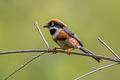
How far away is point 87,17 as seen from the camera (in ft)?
22.1

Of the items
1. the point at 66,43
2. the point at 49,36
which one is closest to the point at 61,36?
the point at 66,43

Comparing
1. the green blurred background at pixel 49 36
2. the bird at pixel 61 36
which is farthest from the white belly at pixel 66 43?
the green blurred background at pixel 49 36

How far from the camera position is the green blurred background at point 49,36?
5.87 meters

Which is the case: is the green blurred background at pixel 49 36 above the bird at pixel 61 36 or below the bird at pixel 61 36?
below

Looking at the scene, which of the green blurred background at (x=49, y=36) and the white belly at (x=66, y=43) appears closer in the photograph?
the white belly at (x=66, y=43)

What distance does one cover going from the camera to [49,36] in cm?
632

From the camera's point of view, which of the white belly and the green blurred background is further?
the green blurred background

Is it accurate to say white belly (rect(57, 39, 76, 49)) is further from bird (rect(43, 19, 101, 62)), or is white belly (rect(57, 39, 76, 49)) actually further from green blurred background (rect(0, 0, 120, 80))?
green blurred background (rect(0, 0, 120, 80))

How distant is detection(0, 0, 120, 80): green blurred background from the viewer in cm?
587

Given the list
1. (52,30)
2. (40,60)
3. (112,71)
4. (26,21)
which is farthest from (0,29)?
(52,30)

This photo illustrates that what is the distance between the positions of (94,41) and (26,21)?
1.18m

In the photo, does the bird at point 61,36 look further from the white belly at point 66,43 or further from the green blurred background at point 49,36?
the green blurred background at point 49,36

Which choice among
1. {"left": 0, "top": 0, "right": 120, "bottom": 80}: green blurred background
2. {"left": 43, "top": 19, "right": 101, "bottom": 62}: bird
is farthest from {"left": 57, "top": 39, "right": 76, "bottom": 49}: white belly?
{"left": 0, "top": 0, "right": 120, "bottom": 80}: green blurred background

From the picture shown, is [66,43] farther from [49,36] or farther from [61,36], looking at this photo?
→ [49,36]
